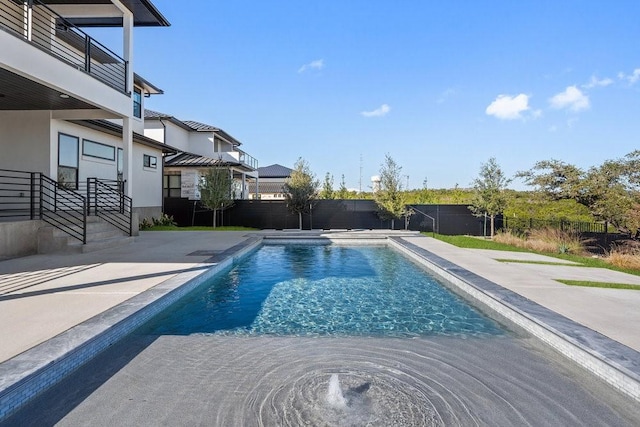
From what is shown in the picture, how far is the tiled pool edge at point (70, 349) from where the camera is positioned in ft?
8.89

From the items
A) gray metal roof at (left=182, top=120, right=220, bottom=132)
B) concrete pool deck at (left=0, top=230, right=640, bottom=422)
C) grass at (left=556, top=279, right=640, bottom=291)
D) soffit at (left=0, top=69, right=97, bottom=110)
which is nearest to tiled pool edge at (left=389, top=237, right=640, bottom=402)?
concrete pool deck at (left=0, top=230, right=640, bottom=422)

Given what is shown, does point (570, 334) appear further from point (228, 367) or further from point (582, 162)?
point (582, 162)

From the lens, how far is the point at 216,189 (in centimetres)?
1794

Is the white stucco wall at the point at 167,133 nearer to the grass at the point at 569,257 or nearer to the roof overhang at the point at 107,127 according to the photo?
the roof overhang at the point at 107,127

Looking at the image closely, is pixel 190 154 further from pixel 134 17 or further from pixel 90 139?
pixel 134 17

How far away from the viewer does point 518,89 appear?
1712 cm

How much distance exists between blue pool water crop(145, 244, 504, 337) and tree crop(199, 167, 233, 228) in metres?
9.18

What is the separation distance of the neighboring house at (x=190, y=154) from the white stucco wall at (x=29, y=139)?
8.85m

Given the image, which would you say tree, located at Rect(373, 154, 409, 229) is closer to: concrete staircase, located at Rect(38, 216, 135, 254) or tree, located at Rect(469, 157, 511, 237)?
tree, located at Rect(469, 157, 511, 237)

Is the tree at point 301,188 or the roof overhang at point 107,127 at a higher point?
the roof overhang at point 107,127

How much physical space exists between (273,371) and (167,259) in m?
5.94

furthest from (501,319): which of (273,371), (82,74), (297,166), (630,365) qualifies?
(297,166)

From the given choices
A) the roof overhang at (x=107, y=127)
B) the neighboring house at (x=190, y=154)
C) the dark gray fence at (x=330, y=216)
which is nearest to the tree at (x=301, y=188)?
the dark gray fence at (x=330, y=216)

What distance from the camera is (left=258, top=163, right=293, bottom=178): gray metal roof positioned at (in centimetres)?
4517
